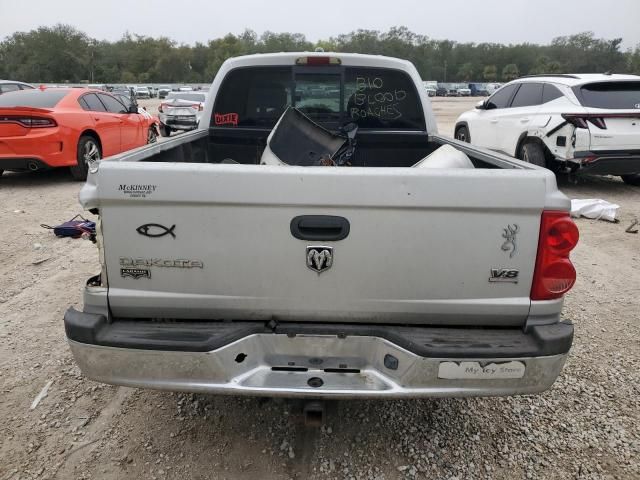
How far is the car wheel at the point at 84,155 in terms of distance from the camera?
8844 millimetres

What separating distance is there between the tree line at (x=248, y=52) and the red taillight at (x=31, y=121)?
75888mm

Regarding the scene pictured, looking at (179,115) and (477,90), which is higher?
(477,90)

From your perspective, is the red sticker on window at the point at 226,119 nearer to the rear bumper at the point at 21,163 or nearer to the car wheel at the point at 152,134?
the rear bumper at the point at 21,163

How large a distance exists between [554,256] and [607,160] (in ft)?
22.0

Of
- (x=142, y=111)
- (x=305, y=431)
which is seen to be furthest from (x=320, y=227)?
(x=142, y=111)

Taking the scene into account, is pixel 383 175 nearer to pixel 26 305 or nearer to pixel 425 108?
pixel 425 108

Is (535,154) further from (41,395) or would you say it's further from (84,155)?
(41,395)

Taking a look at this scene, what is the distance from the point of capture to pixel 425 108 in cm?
432

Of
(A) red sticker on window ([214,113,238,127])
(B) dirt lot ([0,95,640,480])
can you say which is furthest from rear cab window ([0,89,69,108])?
(B) dirt lot ([0,95,640,480])

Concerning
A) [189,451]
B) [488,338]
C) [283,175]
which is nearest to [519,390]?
[488,338]

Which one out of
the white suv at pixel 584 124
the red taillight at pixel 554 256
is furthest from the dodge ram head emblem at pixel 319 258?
the white suv at pixel 584 124

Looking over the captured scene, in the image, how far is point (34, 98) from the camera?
28.7ft

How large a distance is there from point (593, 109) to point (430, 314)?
23.2ft

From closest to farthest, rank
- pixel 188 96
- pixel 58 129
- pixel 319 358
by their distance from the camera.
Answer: pixel 319 358, pixel 58 129, pixel 188 96
